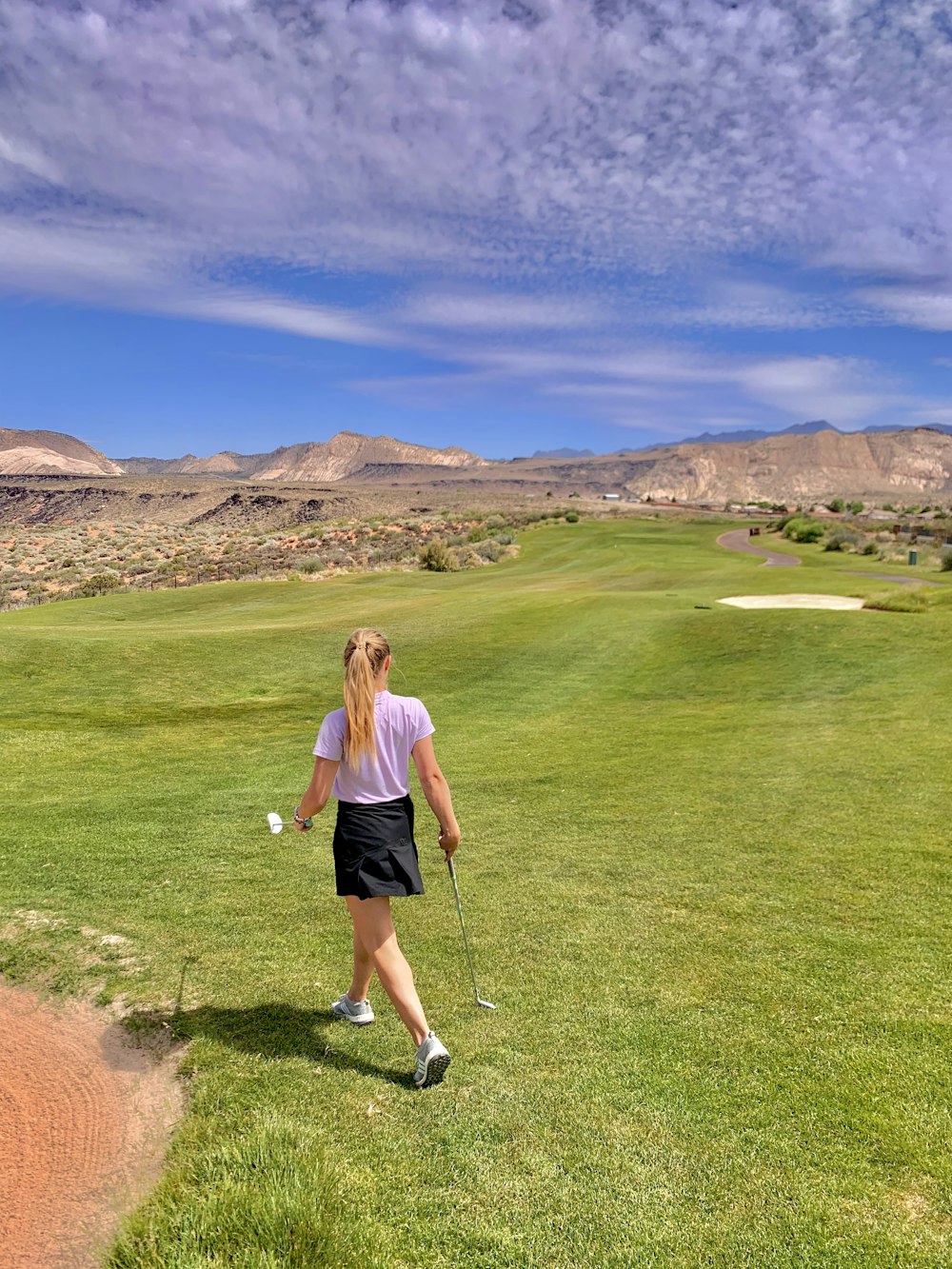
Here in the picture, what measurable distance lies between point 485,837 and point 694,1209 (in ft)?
17.4

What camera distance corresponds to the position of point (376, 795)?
15.6 feet

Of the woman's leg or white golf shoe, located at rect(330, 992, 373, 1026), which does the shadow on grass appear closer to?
white golf shoe, located at rect(330, 992, 373, 1026)

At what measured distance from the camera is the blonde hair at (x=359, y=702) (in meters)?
4.64

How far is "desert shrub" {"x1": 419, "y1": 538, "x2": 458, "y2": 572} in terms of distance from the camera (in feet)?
147

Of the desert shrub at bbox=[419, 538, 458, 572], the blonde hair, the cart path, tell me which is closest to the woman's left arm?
the blonde hair

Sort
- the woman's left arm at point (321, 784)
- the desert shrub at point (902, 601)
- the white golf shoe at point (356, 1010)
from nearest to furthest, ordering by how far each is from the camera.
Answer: the woman's left arm at point (321, 784), the white golf shoe at point (356, 1010), the desert shrub at point (902, 601)

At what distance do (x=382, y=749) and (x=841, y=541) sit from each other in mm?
54799

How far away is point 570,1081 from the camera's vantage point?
14.9 feet

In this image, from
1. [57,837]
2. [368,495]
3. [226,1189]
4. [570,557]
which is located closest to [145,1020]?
[226,1189]

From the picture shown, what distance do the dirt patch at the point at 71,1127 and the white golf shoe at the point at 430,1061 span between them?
134 centimetres

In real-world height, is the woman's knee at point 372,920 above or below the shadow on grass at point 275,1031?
above

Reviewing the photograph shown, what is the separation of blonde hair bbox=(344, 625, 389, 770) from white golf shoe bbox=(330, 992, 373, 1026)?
1730 mm

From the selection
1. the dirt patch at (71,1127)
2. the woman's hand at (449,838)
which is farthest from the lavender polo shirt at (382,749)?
the dirt patch at (71,1127)

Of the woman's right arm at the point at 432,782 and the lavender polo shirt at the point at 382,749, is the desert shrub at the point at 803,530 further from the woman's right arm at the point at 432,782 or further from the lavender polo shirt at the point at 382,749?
the lavender polo shirt at the point at 382,749
